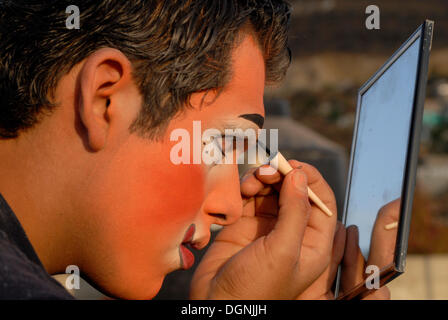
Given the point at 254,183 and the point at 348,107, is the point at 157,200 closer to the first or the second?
the point at 254,183

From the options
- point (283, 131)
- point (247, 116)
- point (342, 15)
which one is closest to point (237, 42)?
point (247, 116)

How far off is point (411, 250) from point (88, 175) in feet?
16.4

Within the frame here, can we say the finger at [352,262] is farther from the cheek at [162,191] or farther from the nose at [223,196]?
A: the cheek at [162,191]

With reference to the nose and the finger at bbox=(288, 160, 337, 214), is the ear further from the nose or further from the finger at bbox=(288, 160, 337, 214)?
the finger at bbox=(288, 160, 337, 214)

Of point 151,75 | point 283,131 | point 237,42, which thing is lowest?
point 151,75

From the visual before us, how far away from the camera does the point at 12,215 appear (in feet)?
3.03

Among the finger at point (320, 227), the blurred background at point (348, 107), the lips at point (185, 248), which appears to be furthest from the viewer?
the blurred background at point (348, 107)

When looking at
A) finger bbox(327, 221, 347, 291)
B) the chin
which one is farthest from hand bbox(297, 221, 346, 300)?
the chin

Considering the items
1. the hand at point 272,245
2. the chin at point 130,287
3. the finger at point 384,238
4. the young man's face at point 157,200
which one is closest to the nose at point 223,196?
the young man's face at point 157,200

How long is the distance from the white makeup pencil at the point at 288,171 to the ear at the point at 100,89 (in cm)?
52

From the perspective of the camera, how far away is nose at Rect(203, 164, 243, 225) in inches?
45.7

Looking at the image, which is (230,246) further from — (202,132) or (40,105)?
(40,105)

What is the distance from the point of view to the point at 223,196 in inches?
46.6

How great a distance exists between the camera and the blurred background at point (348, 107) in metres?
3.28
